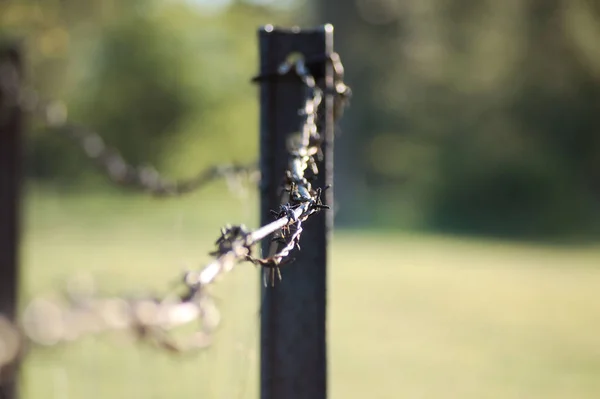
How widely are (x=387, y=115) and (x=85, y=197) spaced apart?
7.23 meters

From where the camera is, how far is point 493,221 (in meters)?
18.1

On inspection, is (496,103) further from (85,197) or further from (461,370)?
(461,370)

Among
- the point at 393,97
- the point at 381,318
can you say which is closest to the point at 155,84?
the point at 393,97

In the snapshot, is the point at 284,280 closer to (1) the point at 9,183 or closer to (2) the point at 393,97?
(1) the point at 9,183

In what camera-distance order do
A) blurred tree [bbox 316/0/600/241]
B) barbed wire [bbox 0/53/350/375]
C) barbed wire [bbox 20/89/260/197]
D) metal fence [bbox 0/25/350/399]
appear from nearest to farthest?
barbed wire [bbox 0/53/350/375], metal fence [bbox 0/25/350/399], barbed wire [bbox 20/89/260/197], blurred tree [bbox 316/0/600/241]

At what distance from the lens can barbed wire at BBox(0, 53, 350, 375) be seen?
1085 mm

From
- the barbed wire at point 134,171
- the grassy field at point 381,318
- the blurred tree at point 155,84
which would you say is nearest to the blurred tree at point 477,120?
the blurred tree at point 155,84

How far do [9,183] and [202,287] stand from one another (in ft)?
4.57

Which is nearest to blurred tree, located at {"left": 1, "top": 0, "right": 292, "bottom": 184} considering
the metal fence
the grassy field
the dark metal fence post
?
the grassy field

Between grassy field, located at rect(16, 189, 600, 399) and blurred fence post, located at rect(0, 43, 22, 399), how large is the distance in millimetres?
373

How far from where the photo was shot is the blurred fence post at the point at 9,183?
252 cm

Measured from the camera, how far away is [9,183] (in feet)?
8.38

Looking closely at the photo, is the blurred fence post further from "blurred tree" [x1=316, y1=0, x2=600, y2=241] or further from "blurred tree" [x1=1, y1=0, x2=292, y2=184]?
"blurred tree" [x1=1, y1=0, x2=292, y2=184]

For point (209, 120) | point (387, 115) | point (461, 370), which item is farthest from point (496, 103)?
A: point (461, 370)
